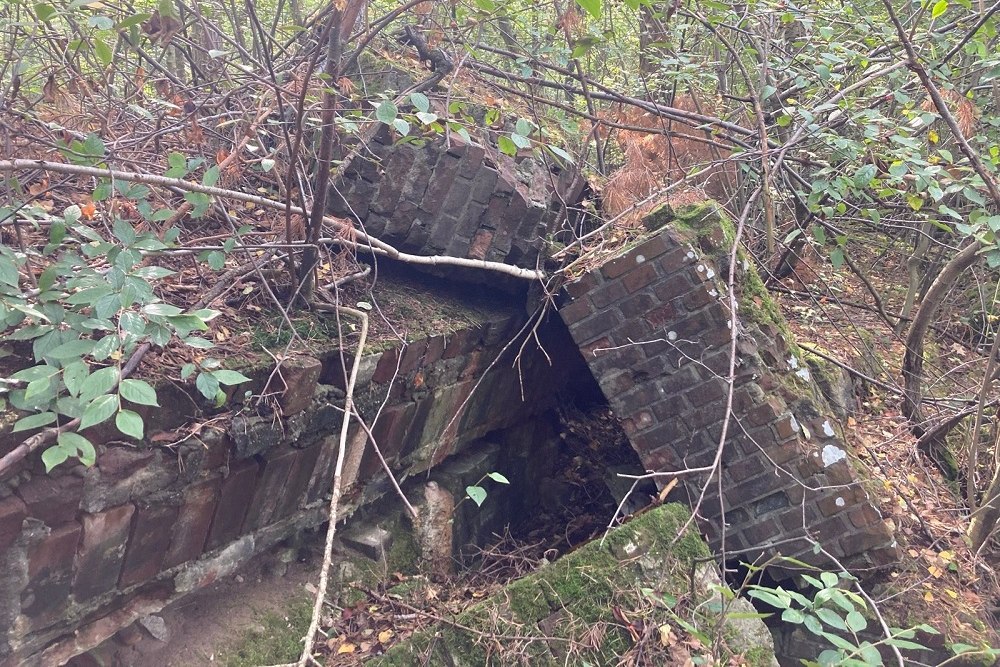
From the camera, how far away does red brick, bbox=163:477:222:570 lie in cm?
200

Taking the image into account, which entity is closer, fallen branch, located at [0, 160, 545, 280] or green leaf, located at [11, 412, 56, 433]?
green leaf, located at [11, 412, 56, 433]

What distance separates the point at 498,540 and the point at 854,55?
2904 mm

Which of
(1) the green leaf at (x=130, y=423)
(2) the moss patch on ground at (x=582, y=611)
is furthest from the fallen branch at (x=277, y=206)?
(2) the moss patch on ground at (x=582, y=611)

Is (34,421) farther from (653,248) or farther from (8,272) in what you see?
(653,248)

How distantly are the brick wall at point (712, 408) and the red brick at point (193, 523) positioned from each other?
150 centimetres

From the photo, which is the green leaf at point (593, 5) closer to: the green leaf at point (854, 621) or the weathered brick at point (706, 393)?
the weathered brick at point (706, 393)

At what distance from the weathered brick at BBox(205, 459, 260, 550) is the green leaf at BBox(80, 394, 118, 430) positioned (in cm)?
Answer: 71

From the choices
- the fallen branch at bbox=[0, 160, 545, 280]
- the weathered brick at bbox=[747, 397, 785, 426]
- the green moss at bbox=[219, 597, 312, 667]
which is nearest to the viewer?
the fallen branch at bbox=[0, 160, 545, 280]

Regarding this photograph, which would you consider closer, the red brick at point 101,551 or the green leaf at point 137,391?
the green leaf at point 137,391

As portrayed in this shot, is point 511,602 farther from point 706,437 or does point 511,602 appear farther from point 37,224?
point 37,224

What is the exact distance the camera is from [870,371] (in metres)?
4.68

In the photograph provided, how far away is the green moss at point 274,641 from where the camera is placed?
2262 millimetres

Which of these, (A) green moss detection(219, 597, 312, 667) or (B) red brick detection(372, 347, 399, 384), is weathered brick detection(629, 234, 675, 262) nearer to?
(B) red brick detection(372, 347, 399, 384)

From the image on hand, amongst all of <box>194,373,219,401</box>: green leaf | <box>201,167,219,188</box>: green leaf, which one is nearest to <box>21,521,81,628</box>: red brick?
<box>194,373,219,401</box>: green leaf
